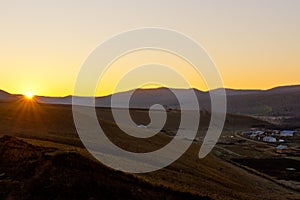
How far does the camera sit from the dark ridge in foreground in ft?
65.3

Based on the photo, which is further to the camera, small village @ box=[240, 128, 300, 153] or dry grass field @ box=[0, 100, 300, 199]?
small village @ box=[240, 128, 300, 153]

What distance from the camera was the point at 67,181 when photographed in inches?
810

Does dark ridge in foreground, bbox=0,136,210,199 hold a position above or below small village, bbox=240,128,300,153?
above

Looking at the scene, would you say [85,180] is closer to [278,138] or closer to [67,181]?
[67,181]

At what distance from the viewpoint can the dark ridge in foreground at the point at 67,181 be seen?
19891mm

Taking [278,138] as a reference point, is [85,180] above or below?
above

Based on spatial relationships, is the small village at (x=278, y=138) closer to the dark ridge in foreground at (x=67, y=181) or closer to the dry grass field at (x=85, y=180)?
the dry grass field at (x=85, y=180)

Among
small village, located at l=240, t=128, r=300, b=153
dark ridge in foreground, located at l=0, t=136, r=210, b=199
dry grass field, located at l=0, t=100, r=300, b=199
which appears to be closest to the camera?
dark ridge in foreground, located at l=0, t=136, r=210, b=199

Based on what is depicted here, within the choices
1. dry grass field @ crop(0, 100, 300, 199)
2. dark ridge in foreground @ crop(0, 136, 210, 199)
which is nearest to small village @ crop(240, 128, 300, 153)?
dry grass field @ crop(0, 100, 300, 199)

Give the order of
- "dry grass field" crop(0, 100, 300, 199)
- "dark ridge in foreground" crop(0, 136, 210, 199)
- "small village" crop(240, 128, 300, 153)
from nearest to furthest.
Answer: "dark ridge in foreground" crop(0, 136, 210, 199)
"dry grass field" crop(0, 100, 300, 199)
"small village" crop(240, 128, 300, 153)

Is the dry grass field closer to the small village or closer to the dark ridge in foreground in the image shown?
the dark ridge in foreground

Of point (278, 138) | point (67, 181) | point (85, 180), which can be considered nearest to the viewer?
point (67, 181)

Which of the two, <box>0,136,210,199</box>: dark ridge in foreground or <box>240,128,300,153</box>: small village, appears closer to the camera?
<box>0,136,210,199</box>: dark ridge in foreground

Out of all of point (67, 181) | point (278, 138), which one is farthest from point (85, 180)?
point (278, 138)
